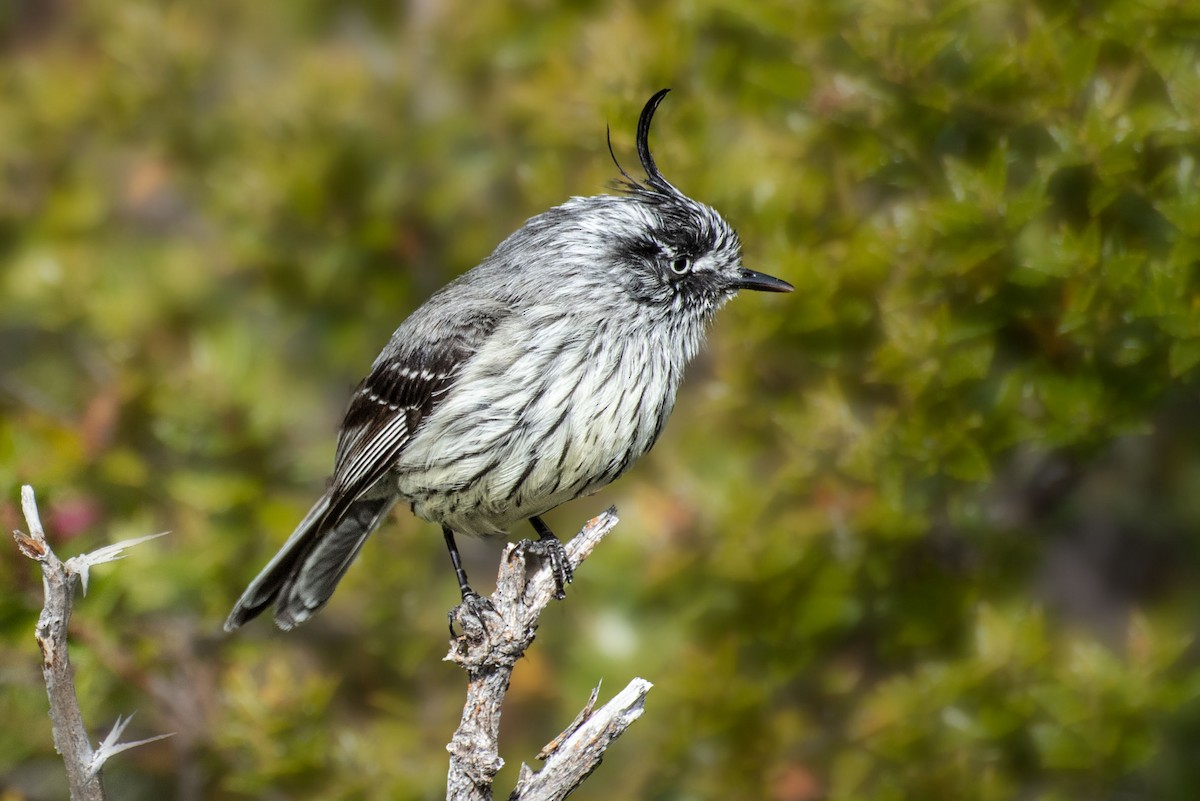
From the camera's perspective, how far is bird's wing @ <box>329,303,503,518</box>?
4.14m

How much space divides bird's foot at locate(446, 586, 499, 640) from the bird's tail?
0.69m

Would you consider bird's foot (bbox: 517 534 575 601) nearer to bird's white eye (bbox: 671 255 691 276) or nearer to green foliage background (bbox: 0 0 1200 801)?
green foliage background (bbox: 0 0 1200 801)

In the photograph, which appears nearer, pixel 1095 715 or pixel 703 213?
pixel 1095 715

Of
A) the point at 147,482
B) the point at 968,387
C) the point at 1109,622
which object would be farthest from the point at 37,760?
the point at 1109,622

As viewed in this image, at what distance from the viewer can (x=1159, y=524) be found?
5.33 m

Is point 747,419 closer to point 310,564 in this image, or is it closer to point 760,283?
point 760,283

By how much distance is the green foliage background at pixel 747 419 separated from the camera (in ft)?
13.7

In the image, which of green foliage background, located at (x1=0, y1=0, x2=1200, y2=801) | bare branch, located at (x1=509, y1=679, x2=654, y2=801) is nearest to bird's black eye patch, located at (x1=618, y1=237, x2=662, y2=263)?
green foliage background, located at (x1=0, y1=0, x2=1200, y2=801)

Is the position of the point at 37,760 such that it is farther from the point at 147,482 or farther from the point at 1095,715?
the point at 1095,715

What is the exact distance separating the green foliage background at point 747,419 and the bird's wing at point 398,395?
0.73m

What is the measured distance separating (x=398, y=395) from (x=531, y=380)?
635 mm

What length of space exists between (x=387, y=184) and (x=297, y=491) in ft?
4.53

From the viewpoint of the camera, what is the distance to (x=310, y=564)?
4.54 metres

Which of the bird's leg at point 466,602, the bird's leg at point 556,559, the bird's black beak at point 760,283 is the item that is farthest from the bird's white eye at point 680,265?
the bird's leg at point 466,602
